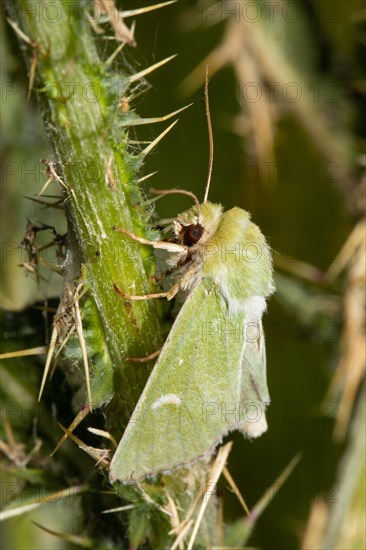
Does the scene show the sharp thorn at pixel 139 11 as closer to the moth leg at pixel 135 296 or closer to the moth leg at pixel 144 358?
the moth leg at pixel 135 296

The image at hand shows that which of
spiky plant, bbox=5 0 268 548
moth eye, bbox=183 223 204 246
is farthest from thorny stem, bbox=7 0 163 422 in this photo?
moth eye, bbox=183 223 204 246

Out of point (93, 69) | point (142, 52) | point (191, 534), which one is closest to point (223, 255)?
point (93, 69)

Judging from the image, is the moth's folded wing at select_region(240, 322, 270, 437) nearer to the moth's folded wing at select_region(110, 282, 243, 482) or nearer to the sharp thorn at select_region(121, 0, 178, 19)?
the moth's folded wing at select_region(110, 282, 243, 482)

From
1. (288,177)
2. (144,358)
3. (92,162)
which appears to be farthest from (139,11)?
(288,177)

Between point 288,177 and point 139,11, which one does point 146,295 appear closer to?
point 139,11

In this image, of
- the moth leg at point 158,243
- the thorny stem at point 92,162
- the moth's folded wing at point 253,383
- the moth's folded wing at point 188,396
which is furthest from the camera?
the moth's folded wing at point 253,383

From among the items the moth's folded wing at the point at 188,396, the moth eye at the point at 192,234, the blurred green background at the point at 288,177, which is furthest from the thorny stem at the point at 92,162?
the blurred green background at the point at 288,177

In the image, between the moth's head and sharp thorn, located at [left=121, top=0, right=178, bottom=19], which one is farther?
the moth's head

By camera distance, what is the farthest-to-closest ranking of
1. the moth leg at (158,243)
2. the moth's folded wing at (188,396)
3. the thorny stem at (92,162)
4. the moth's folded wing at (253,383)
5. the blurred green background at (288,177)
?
1. the blurred green background at (288,177)
2. the moth's folded wing at (253,383)
3. the moth's folded wing at (188,396)
4. the moth leg at (158,243)
5. the thorny stem at (92,162)
